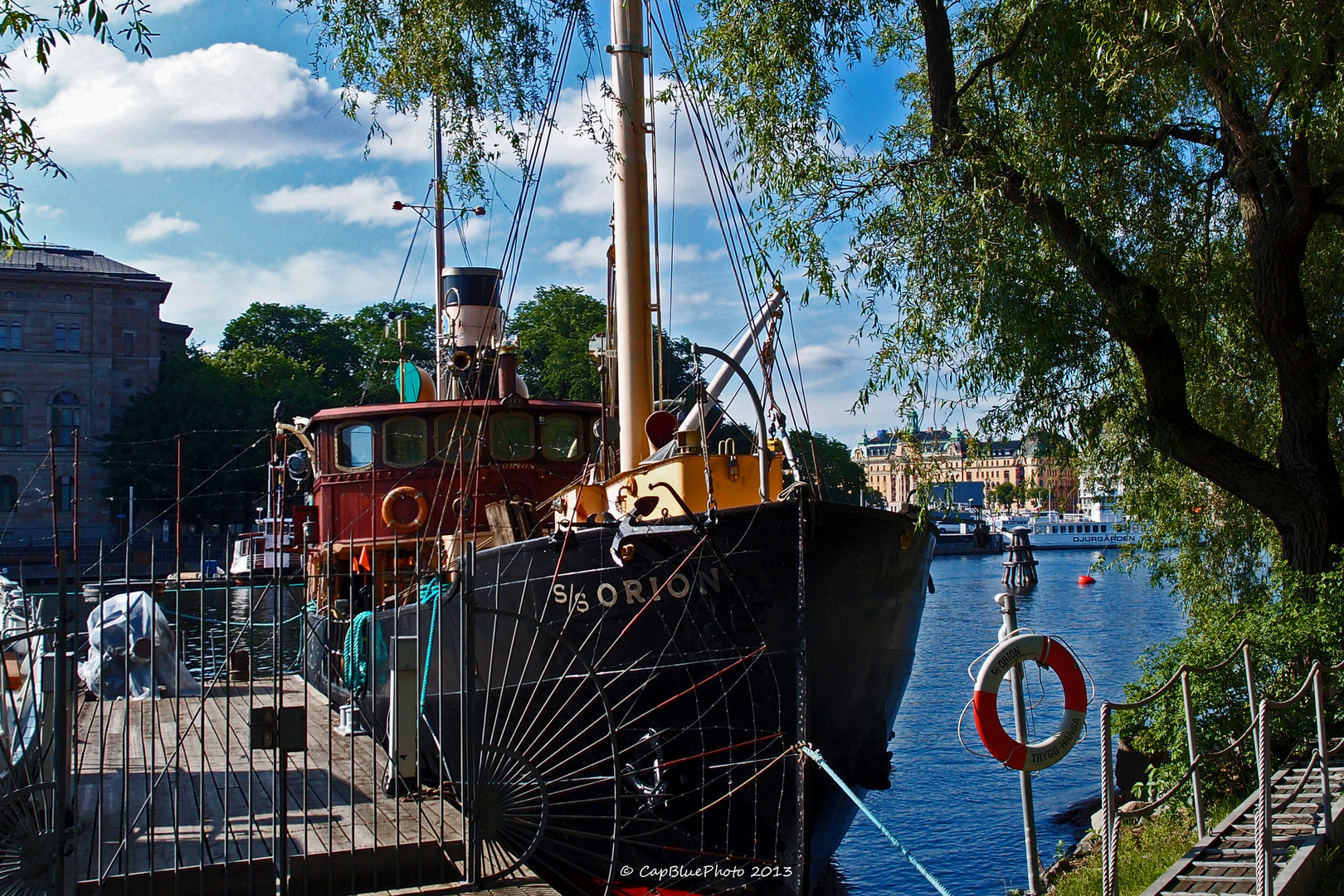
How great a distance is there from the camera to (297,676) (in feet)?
57.4

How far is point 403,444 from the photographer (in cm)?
1434

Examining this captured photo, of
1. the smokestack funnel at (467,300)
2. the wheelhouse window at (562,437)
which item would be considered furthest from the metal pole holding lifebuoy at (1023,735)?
the smokestack funnel at (467,300)

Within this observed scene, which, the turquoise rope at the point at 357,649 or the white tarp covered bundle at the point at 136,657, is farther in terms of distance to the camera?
the white tarp covered bundle at the point at 136,657

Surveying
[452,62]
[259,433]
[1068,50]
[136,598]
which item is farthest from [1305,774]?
[259,433]

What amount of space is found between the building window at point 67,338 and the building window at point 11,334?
1784 mm

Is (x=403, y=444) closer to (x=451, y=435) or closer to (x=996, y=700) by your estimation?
(x=451, y=435)

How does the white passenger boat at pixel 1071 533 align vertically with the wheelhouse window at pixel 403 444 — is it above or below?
below

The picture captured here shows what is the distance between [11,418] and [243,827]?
64.6 meters

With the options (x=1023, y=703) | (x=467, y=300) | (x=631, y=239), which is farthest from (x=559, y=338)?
(x=1023, y=703)

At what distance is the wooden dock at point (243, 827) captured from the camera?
6.89 m

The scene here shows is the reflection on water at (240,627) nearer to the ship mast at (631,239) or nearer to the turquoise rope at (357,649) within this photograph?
the turquoise rope at (357,649)

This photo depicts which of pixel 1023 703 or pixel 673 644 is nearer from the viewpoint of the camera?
pixel 1023 703

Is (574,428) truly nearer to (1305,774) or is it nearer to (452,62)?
(452,62)

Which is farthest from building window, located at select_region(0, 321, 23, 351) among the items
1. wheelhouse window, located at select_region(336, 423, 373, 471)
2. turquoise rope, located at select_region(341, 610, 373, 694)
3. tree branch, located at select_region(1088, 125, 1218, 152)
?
tree branch, located at select_region(1088, 125, 1218, 152)
